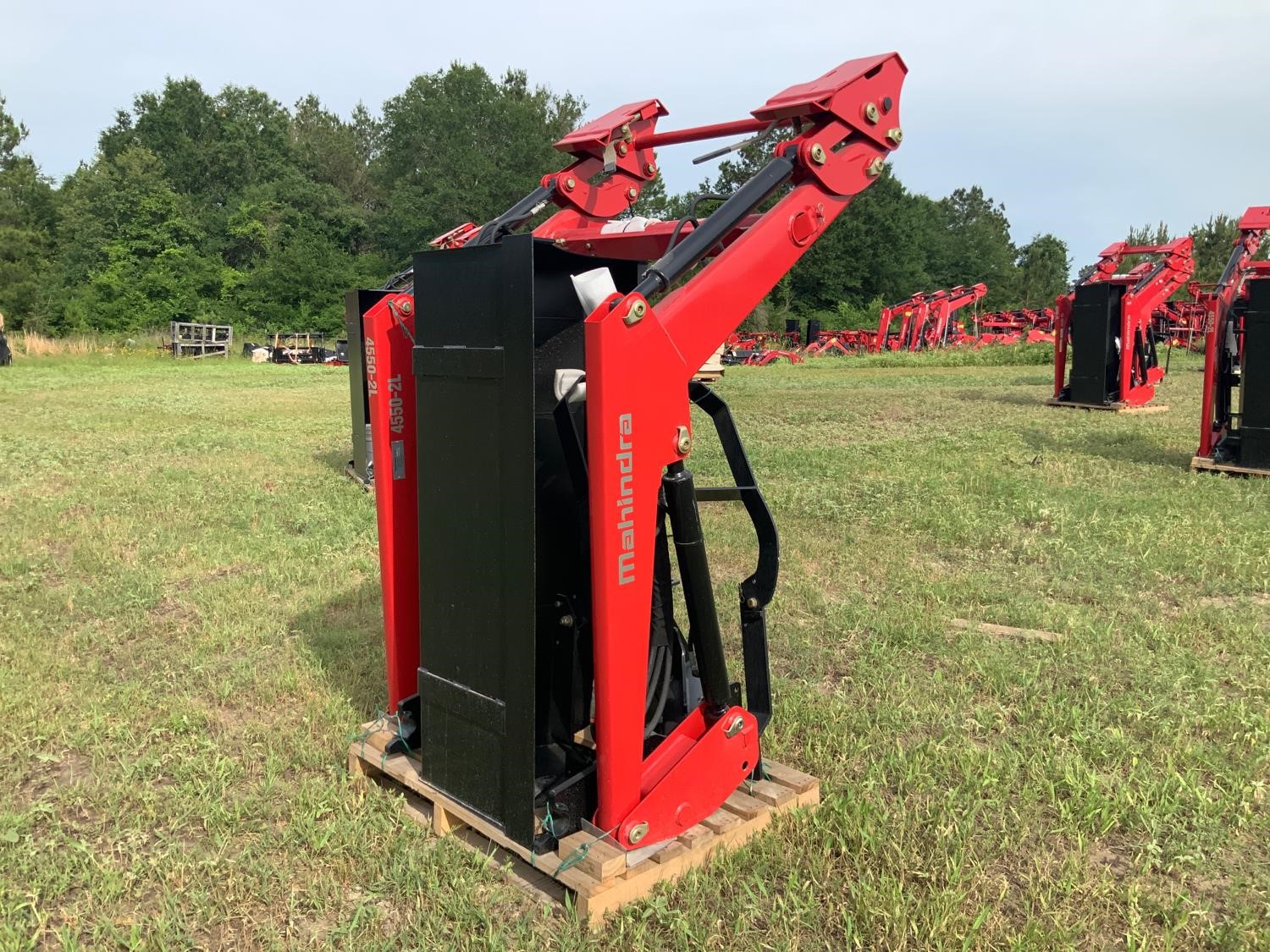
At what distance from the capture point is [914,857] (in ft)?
9.16

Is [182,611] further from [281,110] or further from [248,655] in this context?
[281,110]

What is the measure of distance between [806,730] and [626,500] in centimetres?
171

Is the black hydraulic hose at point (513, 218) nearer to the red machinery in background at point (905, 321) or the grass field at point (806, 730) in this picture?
the grass field at point (806, 730)

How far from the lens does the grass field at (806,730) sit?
2592 mm

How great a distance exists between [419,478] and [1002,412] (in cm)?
1361

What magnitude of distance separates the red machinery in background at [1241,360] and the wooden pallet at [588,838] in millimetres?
7820

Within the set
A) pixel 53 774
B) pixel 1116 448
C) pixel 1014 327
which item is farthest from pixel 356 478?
pixel 1014 327

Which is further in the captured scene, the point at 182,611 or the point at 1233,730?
the point at 182,611

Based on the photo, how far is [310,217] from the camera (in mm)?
56438

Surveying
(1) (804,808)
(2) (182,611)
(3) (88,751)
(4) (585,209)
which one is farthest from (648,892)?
(2) (182,611)

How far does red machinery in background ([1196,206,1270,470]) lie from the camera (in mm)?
8555

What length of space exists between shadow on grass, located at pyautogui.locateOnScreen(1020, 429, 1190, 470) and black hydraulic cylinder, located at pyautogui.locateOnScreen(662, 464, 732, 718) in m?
8.29

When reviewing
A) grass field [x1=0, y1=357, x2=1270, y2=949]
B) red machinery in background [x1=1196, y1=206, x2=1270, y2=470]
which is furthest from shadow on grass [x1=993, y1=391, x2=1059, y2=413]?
grass field [x1=0, y1=357, x2=1270, y2=949]

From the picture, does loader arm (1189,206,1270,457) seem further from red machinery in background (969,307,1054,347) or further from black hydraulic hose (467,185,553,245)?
red machinery in background (969,307,1054,347)
